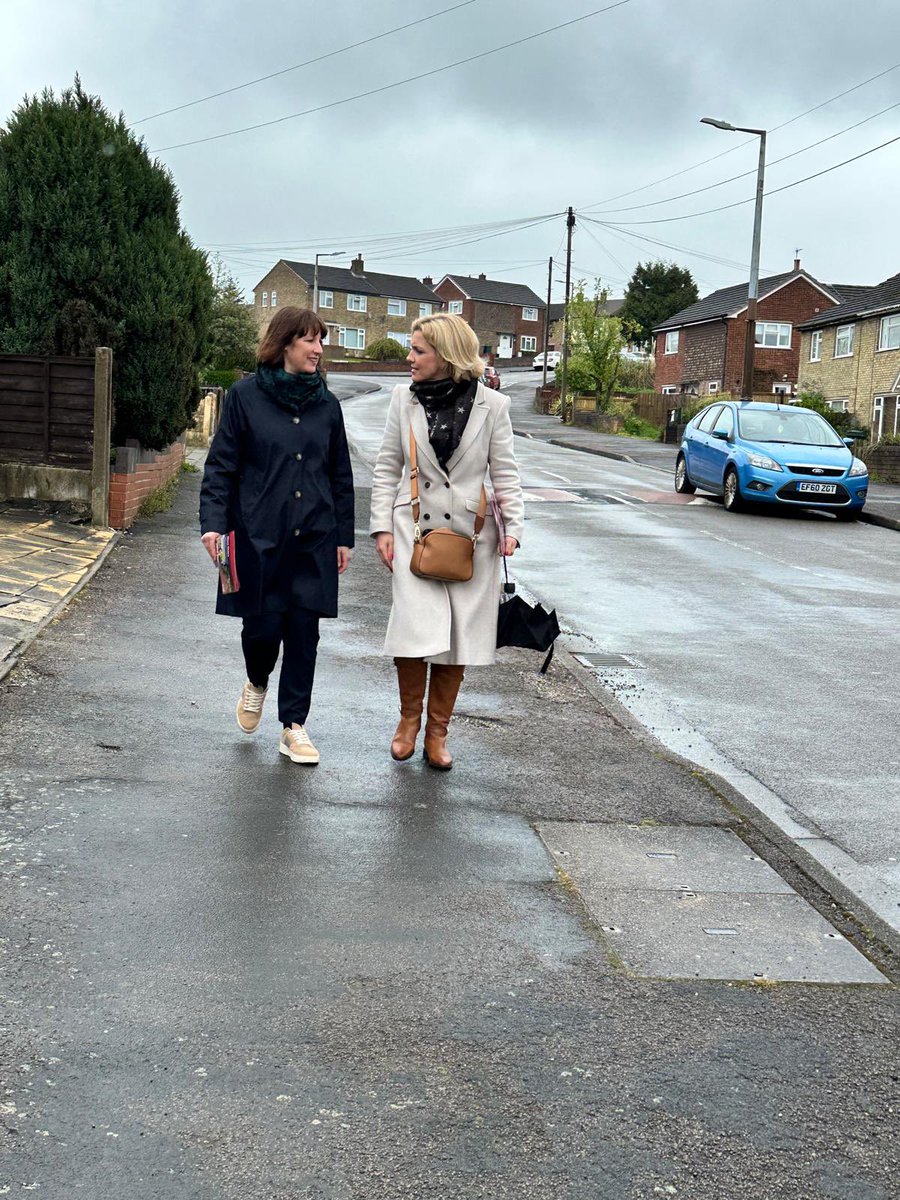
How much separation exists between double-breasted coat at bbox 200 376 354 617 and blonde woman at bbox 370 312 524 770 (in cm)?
25

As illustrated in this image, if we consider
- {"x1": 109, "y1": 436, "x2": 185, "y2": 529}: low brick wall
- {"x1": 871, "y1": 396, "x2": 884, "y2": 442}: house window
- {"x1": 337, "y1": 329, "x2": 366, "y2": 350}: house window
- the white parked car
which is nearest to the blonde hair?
{"x1": 109, "y1": 436, "x2": 185, "y2": 529}: low brick wall

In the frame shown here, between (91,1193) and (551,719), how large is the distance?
14.8 ft

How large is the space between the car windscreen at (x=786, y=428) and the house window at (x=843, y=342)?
94.1ft

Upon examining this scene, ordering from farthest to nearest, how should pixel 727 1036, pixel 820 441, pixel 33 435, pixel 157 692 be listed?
pixel 820 441 → pixel 33 435 → pixel 157 692 → pixel 727 1036

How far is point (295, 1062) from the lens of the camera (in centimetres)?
309

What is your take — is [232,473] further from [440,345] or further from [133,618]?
[133,618]

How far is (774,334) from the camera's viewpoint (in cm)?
6372

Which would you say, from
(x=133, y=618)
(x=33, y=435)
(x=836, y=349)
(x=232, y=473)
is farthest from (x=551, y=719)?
(x=836, y=349)

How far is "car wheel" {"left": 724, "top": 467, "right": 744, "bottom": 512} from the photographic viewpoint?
63.4 ft

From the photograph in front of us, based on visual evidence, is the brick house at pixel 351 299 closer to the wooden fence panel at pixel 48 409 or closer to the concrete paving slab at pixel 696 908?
the wooden fence panel at pixel 48 409

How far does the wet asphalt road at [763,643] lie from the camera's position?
5.68 metres

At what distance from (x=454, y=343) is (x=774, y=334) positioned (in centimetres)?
6147

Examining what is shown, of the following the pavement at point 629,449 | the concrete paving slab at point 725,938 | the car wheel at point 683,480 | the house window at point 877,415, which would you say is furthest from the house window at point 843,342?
the concrete paving slab at point 725,938

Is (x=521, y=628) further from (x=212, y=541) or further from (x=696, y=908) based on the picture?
(x=696, y=908)
